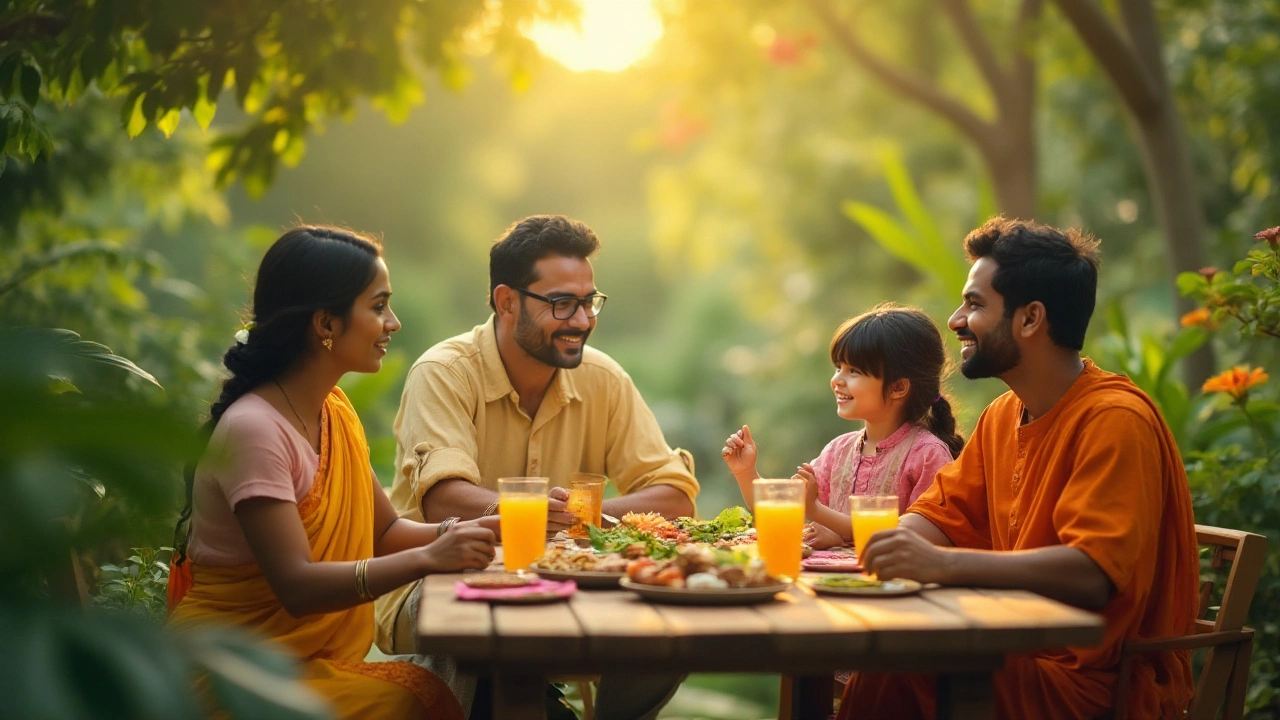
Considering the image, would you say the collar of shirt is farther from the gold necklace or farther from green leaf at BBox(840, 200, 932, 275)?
green leaf at BBox(840, 200, 932, 275)

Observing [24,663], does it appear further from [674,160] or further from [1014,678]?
[674,160]

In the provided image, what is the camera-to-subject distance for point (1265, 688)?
3.86 m

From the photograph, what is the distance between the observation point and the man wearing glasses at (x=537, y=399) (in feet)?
12.1

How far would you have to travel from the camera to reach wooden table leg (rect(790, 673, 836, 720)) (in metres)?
3.06

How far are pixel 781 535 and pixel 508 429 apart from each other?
1587 millimetres

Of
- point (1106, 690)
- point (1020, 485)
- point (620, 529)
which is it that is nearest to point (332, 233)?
point (620, 529)

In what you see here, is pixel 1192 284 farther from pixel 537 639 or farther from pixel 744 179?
pixel 744 179

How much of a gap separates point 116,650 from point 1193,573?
2.29 meters

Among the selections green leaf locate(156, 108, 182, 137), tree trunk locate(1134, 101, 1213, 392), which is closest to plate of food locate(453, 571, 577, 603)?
green leaf locate(156, 108, 182, 137)

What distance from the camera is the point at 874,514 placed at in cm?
256

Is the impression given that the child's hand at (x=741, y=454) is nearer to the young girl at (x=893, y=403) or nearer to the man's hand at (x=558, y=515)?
the young girl at (x=893, y=403)

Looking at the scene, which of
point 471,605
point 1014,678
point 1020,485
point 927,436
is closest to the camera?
point 471,605

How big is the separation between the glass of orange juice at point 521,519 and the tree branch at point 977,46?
6.20 metres

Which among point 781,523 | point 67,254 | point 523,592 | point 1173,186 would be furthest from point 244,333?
point 1173,186
